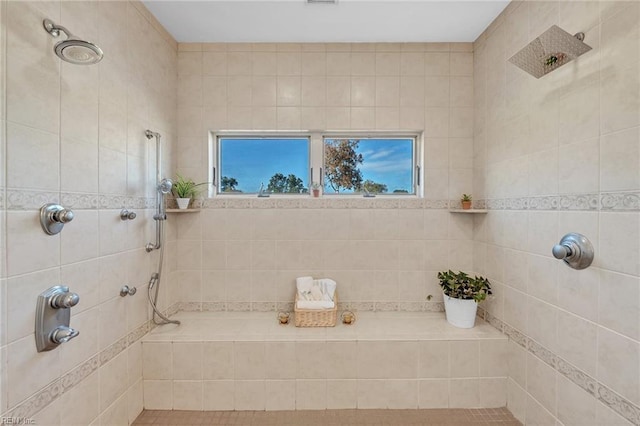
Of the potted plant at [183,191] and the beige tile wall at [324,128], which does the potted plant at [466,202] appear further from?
the potted plant at [183,191]

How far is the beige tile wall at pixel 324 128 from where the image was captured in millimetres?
2209

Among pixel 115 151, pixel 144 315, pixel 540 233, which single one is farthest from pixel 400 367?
pixel 115 151

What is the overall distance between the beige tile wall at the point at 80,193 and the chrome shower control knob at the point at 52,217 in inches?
0.8

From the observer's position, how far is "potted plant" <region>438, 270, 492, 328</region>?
1.92m

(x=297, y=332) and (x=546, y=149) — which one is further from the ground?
(x=546, y=149)

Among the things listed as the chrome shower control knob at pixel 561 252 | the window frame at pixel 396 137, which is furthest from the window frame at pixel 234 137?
the chrome shower control knob at pixel 561 252

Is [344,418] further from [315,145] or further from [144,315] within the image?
[315,145]

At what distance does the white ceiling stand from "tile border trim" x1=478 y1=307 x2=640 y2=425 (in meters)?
2.01

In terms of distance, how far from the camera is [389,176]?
7.82ft

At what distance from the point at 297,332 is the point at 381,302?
28.3 inches

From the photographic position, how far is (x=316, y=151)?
92.3 inches

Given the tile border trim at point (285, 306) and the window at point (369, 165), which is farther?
the window at point (369, 165)

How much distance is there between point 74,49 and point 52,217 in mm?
644

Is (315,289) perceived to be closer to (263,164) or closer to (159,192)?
(263,164)
